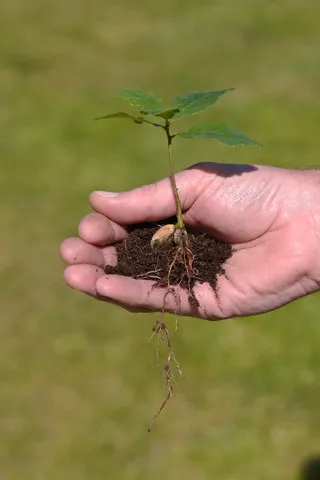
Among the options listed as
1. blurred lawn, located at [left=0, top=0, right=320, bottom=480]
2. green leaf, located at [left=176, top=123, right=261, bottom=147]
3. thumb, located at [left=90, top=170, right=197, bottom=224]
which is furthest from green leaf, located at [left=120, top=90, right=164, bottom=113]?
blurred lawn, located at [left=0, top=0, right=320, bottom=480]

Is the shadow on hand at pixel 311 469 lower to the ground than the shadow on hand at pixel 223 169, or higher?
lower

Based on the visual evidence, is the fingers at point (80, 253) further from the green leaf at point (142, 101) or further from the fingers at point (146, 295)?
the green leaf at point (142, 101)

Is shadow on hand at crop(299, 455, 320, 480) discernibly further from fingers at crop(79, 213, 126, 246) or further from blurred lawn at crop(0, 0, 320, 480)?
fingers at crop(79, 213, 126, 246)

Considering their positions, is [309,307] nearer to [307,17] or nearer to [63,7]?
[307,17]

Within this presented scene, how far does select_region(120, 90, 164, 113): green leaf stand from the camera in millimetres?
2266

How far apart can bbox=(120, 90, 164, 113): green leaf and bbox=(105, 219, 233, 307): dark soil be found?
0.44 m

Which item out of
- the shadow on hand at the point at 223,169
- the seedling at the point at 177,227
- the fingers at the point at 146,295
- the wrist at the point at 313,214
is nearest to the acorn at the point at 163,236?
the seedling at the point at 177,227

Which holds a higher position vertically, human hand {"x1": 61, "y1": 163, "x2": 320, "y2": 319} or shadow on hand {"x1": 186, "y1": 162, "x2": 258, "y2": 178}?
shadow on hand {"x1": 186, "y1": 162, "x2": 258, "y2": 178}

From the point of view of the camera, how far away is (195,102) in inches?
91.4

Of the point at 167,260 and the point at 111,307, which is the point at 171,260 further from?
the point at 111,307

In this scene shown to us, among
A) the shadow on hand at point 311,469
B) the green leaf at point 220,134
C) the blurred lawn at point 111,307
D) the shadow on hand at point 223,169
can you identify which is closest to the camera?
the green leaf at point 220,134

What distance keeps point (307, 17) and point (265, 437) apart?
16.9 feet

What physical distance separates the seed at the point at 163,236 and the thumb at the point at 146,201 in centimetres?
9

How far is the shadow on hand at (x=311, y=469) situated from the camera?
11.0 ft
